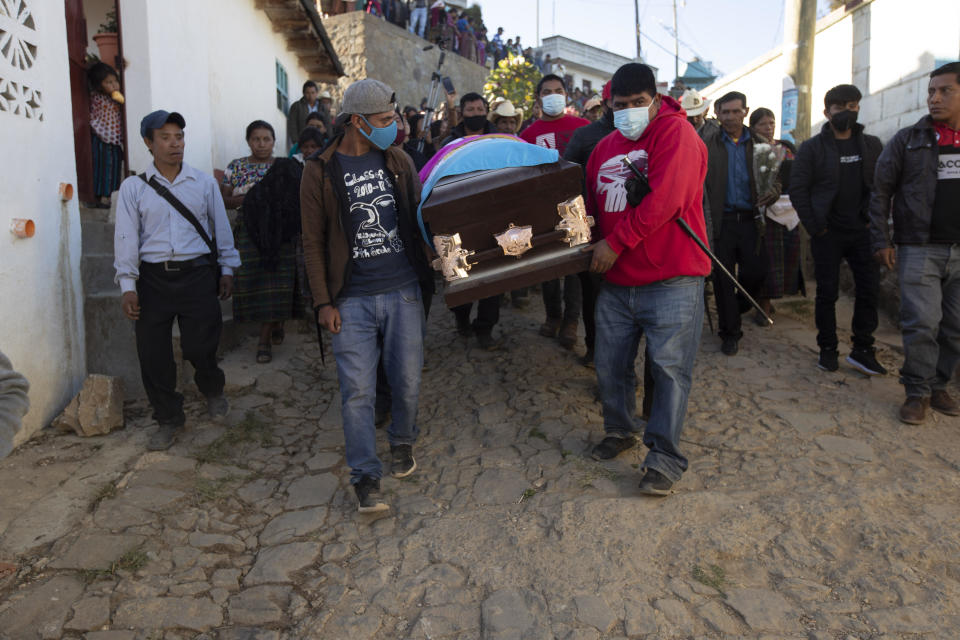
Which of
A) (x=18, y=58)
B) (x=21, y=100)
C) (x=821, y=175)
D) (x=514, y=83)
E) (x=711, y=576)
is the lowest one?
(x=711, y=576)

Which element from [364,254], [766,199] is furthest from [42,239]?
[766,199]

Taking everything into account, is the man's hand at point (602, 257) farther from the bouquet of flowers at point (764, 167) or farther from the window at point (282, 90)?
the window at point (282, 90)

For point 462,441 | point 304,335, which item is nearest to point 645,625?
point 462,441

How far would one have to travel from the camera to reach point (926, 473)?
3527mm

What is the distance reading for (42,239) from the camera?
4.33 m

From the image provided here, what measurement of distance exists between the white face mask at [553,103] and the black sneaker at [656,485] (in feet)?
9.72

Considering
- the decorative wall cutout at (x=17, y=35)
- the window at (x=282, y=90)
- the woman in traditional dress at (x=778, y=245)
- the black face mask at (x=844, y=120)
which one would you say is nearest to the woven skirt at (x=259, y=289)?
the decorative wall cutout at (x=17, y=35)

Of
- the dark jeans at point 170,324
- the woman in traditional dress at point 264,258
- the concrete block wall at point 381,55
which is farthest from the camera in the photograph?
the concrete block wall at point 381,55

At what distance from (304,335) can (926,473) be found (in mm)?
4948

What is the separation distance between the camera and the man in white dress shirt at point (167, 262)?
4.09m

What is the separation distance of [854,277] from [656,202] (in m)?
2.57

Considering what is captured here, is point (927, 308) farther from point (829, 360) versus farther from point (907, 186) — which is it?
point (829, 360)

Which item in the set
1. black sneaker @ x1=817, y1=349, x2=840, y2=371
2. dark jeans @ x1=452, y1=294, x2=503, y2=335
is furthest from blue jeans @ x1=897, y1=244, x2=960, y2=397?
dark jeans @ x1=452, y1=294, x2=503, y2=335

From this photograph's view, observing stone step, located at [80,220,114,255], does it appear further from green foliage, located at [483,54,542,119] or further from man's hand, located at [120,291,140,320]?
green foliage, located at [483,54,542,119]
